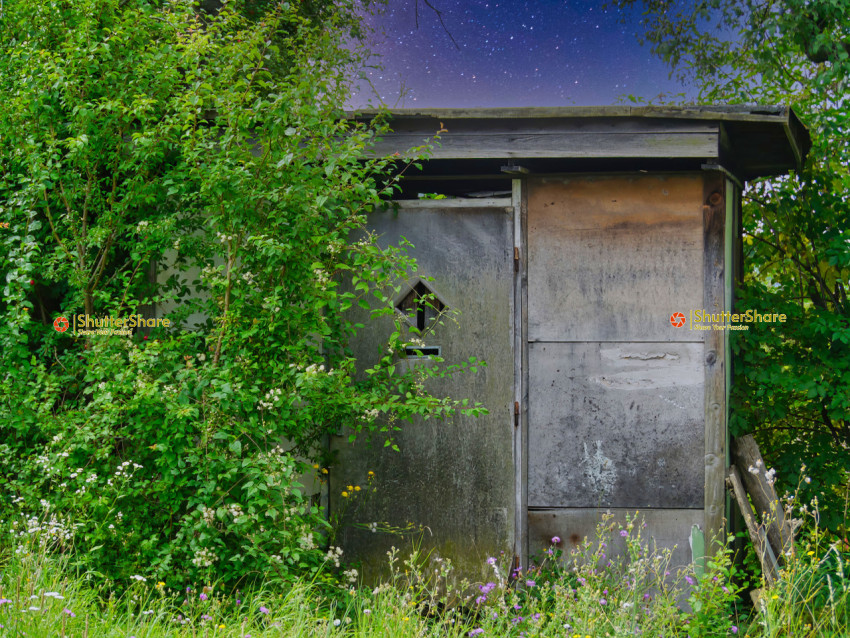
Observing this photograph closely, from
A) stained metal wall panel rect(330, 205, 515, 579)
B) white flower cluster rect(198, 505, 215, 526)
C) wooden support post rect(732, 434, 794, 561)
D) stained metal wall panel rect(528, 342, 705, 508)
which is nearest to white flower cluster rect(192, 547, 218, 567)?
white flower cluster rect(198, 505, 215, 526)

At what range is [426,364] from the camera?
4.55m

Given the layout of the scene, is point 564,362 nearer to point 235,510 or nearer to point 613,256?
point 613,256

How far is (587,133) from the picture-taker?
4305 mm

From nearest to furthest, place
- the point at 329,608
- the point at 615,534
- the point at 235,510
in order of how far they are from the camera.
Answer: the point at 235,510
the point at 329,608
the point at 615,534

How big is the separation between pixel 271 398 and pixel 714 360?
2969mm

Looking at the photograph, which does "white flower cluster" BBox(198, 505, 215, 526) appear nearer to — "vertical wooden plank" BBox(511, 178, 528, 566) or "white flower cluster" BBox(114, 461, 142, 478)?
"white flower cluster" BBox(114, 461, 142, 478)

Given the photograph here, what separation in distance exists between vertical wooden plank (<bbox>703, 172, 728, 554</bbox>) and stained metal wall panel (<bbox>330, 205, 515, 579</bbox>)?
1.35 m

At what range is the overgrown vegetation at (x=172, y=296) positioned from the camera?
11.6ft

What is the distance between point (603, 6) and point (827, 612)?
8.07 meters

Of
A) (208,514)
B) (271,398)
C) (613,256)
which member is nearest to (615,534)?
(613,256)

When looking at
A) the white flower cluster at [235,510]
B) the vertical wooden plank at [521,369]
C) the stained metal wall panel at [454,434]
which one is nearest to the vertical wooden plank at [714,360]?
the vertical wooden plank at [521,369]

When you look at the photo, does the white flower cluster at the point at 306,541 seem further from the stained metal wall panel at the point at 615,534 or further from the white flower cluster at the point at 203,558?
the stained metal wall panel at the point at 615,534

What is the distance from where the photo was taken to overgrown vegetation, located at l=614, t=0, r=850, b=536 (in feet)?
15.6

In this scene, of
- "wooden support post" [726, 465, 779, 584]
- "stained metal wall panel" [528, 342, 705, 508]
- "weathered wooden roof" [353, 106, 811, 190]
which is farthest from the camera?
"stained metal wall panel" [528, 342, 705, 508]
